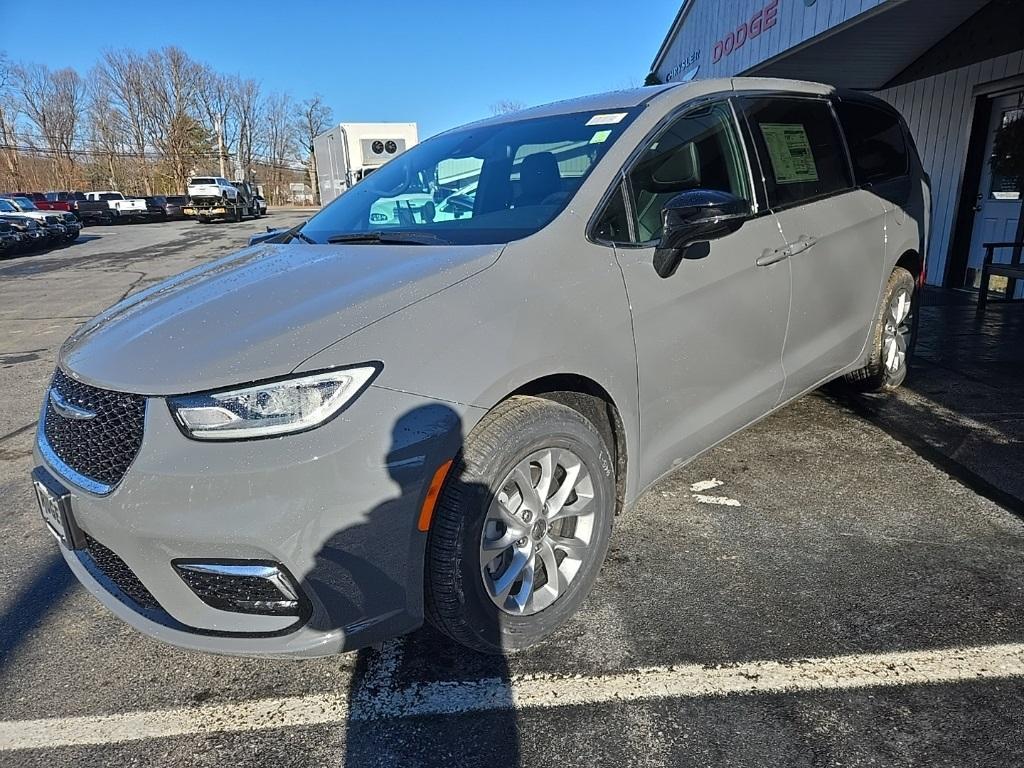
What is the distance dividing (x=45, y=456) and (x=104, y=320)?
1.81 ft

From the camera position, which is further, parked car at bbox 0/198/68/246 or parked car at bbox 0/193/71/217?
parked car at bbox 0/193/71/217

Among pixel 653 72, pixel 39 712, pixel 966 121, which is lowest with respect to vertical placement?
pixel 39 712

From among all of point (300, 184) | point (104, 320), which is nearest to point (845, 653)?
point (104, 320)

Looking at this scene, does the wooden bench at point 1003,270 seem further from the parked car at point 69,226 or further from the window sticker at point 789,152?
the parked car at point 69,226

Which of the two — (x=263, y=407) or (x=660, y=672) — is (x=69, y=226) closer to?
(x=263, y=407)

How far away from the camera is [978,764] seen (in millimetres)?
1746

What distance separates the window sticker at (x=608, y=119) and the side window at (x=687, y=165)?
184mm

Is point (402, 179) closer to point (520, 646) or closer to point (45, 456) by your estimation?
point (45, 456)

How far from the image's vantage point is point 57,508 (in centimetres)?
196

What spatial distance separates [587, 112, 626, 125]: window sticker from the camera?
273cm

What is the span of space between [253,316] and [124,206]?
39.6 metres

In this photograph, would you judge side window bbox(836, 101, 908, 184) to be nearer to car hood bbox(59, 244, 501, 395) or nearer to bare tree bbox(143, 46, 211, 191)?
car hood bbox(59, 244, 501, 395)

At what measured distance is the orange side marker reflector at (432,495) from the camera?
183 centimetres

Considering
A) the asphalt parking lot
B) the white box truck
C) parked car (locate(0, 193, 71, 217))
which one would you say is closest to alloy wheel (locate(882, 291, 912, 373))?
the asphalt parking lot
